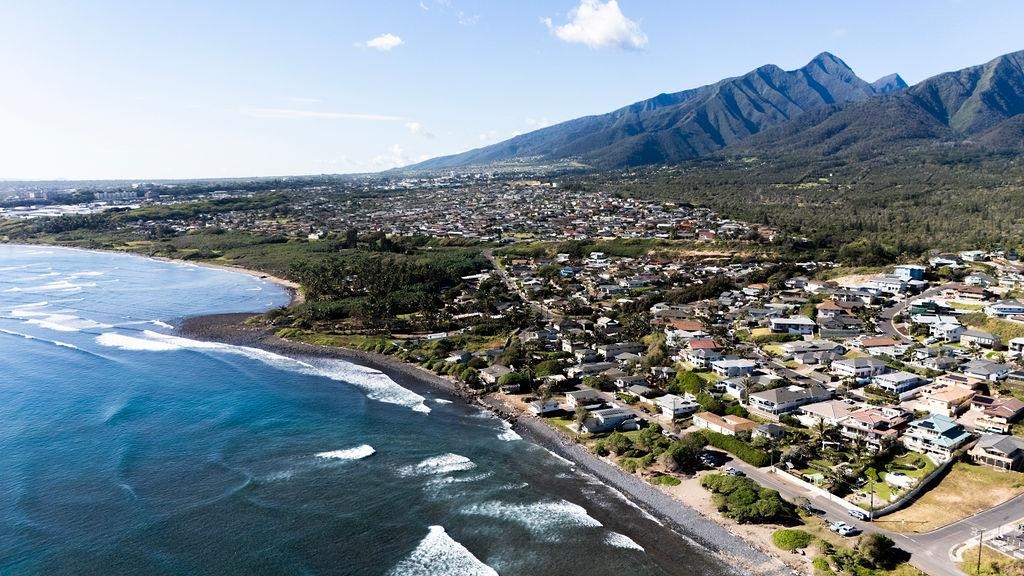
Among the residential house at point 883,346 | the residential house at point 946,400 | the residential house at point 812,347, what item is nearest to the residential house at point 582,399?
the residential house at point 812,347

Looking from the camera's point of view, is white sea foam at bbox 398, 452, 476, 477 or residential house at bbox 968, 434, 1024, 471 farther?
white sea foam at bbox 398, 452, 476, 477

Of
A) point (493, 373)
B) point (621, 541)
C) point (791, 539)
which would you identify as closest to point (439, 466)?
point (621, 541)

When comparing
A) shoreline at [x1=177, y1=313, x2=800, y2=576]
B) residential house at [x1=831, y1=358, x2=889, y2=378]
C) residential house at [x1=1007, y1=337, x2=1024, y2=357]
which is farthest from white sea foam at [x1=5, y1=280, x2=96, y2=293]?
residential house at [x1=1007, y1=337, x2=1024, y2=357]

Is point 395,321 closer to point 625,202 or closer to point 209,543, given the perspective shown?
point 209,543

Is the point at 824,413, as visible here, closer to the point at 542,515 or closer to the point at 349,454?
the point at 542,515

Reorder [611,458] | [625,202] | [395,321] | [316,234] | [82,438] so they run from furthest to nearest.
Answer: [625,202], [316,234], [395,321], [82,438], [611,458]

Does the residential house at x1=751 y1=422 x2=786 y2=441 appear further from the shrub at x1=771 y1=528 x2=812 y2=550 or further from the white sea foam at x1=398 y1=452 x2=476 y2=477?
the white sea foam at x1=398 y1=452 x2=476 y2=477

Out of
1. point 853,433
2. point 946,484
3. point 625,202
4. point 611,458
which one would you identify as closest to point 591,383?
point 611,458
